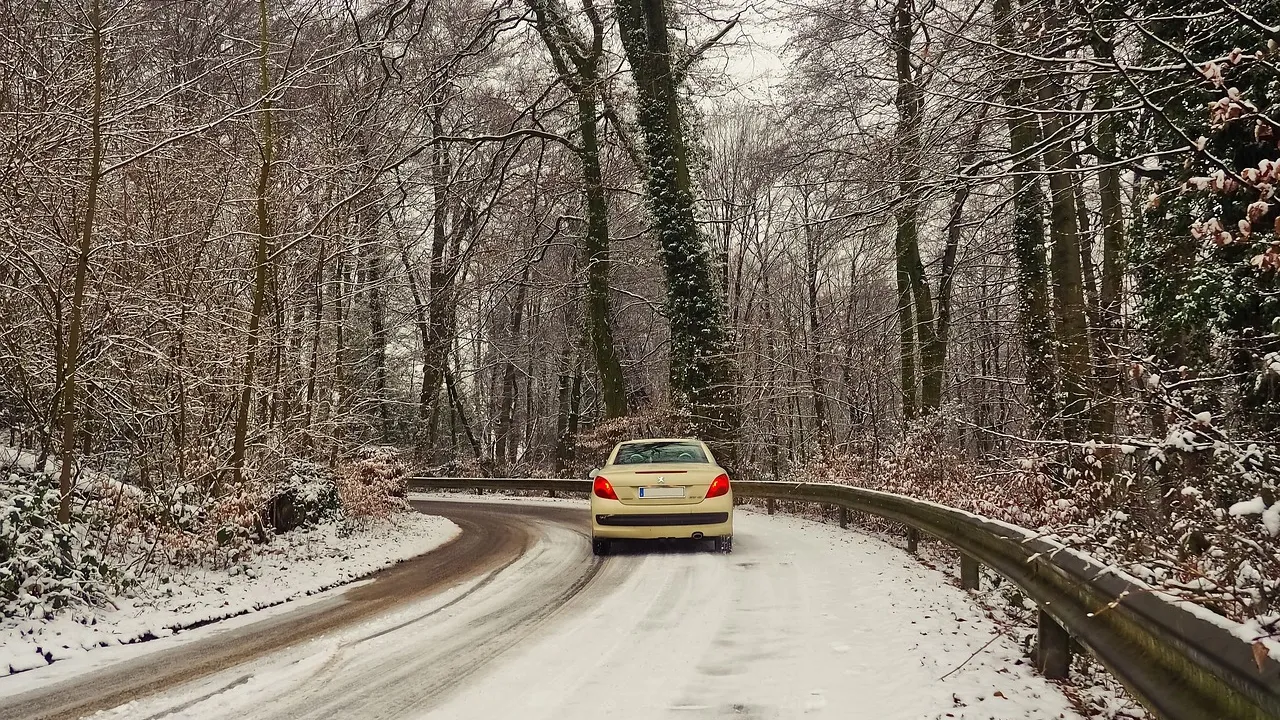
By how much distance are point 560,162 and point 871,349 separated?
1139 centimetres

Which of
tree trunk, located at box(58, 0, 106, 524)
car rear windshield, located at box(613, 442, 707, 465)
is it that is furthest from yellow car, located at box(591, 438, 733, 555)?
tree trunk, located at box(58, 0, 106, 524)

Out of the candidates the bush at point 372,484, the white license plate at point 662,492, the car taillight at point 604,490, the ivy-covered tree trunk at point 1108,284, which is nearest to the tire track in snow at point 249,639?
the car taillight at point 604,490

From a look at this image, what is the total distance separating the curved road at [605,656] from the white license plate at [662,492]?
48.8 inches

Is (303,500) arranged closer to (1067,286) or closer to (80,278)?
(80,278)

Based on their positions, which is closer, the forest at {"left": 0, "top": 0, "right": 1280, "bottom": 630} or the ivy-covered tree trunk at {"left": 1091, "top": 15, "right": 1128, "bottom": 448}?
the forest at {"left": 0, "top": 0, "right": 1280, "bottom": 630}

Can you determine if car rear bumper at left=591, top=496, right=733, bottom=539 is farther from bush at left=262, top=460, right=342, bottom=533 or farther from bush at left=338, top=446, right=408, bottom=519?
bush at left=338, top=446, right=408, bottom=519

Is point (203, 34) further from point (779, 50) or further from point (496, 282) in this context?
point (779, 50)

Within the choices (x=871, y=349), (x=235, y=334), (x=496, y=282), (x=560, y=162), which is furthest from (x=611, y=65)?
(x=235, y=334)

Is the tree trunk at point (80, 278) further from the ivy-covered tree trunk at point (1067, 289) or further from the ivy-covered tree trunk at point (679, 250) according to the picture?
the ivy-covered tree trunk at point (679, 250)

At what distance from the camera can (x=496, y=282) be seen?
89.3 ft

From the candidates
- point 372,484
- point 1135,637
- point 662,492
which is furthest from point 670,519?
point 1135,637

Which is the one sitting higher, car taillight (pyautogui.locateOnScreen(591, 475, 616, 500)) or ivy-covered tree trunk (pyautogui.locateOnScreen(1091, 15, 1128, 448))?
ivy-covered tree trunk (pyautogui.locateOnScreen(1091, 15, 1128, 448))

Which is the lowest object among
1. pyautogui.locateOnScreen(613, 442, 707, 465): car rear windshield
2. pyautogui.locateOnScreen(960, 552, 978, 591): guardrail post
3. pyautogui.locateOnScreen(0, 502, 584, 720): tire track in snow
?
pyautogui.locateOnScreen(0, 502, 584, 720): tire track in snow

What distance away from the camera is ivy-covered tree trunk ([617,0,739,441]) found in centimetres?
1950
